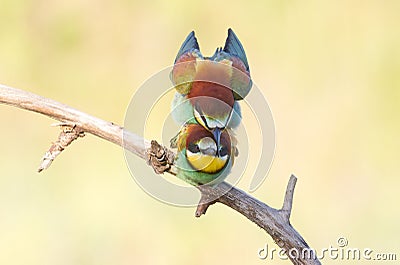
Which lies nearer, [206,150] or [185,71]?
[206,150]

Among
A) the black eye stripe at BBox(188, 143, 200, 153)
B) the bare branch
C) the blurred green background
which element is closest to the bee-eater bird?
the black eye stripe at BBox(188, 143, 200, 153)

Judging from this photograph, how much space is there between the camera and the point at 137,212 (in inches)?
94.2

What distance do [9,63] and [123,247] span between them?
0.85m

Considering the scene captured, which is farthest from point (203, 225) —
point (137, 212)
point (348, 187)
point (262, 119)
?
point (262, 119)

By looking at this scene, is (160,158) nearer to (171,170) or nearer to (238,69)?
(171,170)

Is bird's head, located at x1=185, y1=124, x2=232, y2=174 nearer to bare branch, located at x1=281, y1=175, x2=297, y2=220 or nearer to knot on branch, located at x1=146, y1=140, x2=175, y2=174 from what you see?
knot on branch, located at x1=146, y1=140, x2=175, y2=174

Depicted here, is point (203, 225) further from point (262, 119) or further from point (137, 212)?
point (262, 119)

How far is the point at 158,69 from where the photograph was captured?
2.57 meters

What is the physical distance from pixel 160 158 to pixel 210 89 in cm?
14

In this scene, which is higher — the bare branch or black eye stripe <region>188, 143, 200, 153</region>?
black eye stripe <region>188, 143, 200, 153</region>

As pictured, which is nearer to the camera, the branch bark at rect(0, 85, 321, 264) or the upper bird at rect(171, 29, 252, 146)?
the upper bird at rect(171, 29, 252, 146)

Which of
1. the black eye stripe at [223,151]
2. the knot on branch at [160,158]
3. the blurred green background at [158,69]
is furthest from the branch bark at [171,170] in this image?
the blurred green background at [158,69]

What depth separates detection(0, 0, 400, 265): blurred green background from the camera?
7.67ft

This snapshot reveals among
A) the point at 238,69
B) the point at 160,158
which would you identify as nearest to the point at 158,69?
the point at 238,69
